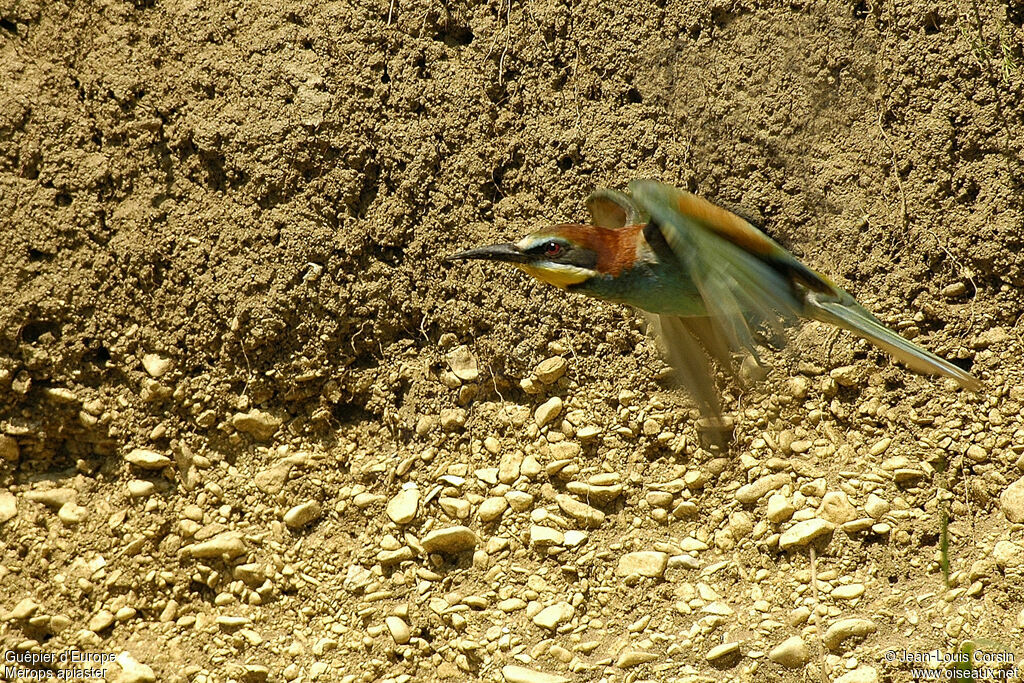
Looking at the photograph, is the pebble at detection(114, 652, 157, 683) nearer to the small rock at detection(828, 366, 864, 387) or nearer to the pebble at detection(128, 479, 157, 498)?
the pebble at detection(128, 479, 157, 498)

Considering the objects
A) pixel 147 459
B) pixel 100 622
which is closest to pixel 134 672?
pixel 100 622

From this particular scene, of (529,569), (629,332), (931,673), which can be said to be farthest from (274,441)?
(931,673)

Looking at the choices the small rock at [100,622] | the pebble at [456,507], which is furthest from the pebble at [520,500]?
the small rock at [100,622]

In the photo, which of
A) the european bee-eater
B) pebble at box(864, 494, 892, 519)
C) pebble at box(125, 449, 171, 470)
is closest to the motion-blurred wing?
the european bee-eater

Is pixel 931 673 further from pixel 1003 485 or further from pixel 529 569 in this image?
pixel 529 569

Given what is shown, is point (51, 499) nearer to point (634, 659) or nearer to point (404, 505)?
point (404, 505)

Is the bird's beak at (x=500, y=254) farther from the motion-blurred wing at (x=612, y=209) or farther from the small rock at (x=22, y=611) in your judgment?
the small rock at (x=22, y=611)
